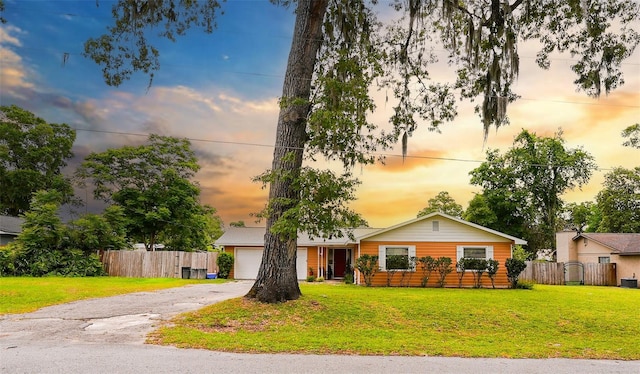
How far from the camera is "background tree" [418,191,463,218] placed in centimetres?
4886

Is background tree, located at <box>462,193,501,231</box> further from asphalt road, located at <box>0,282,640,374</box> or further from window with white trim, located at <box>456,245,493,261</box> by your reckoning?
asphalt road, located at <box>0,282,640,374</box>

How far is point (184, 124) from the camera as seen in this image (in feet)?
63.8

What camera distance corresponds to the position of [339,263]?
27.0 meters

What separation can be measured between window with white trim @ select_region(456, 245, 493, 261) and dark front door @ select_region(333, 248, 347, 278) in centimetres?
773

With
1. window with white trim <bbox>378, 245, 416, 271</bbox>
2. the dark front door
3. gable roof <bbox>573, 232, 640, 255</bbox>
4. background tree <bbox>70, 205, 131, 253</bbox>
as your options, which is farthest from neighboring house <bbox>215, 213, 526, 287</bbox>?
background tree <bbox>70, 205, 131, 253</bbox>

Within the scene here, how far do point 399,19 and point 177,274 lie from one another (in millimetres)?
17273

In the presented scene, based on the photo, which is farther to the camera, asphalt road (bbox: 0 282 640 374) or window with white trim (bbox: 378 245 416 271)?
window with white trim (bbox: 378 245 416 271)

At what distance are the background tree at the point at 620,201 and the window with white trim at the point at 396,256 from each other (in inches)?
1078

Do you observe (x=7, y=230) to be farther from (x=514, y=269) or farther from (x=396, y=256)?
(x=514, y=269)

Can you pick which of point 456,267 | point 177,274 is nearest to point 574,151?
point 456,267

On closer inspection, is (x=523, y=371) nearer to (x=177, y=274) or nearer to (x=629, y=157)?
(x=177, y=274)

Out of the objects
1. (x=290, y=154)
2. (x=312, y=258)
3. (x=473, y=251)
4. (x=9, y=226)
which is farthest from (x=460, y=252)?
(x=9, y=226)

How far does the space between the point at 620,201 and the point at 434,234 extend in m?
27.4

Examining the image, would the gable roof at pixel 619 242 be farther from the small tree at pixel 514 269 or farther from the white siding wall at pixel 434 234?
the white siding wall at pixel 434 234
